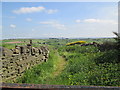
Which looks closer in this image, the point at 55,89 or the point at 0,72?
the point at 55,89

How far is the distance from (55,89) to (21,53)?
216 inches

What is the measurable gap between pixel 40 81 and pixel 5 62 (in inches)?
61.1

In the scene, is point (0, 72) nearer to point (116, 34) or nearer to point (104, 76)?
point (104, 76)

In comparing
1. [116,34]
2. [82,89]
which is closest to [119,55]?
[116,34]

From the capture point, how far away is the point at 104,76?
5.95m

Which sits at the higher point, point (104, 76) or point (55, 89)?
point (55, 89)

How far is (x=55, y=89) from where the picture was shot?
1.53m

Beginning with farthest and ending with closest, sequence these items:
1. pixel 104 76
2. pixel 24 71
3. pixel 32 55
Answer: pixel 32 55 → pixel 24 71 → pixel 104 76

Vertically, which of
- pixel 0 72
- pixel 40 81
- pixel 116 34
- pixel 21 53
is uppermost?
pixel 116 34

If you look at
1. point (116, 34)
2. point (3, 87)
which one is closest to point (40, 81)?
point (3, 87)

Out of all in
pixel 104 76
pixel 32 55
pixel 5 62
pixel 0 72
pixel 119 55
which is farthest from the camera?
pixel 119 55

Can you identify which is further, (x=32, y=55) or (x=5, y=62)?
(x=32, y=55)

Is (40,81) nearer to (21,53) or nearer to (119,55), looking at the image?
(21,53)

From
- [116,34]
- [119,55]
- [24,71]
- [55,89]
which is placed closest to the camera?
[55,89]
